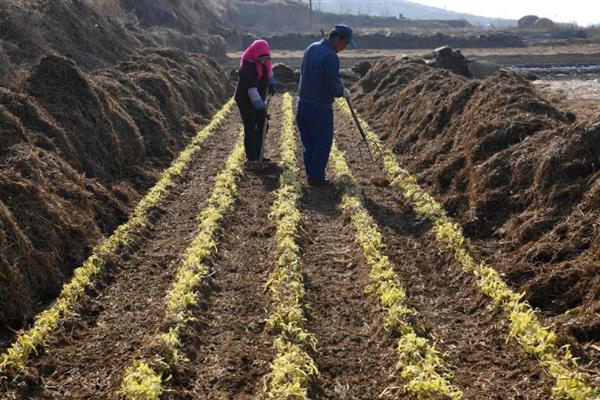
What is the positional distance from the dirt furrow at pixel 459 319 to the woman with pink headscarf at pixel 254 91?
3782 millimetres

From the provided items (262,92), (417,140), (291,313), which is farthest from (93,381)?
(417,140)

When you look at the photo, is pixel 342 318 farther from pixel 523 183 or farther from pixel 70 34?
pixel 70 34

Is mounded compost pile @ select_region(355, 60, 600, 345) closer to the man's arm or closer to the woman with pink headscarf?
the man's arm

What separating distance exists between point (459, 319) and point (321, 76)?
585cm

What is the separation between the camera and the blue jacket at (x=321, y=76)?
34.4ft

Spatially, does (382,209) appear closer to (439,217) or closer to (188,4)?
(439,217)

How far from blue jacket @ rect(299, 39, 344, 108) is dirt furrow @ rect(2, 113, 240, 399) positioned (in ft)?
10.5

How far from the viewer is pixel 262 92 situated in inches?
497

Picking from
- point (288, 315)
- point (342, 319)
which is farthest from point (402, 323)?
point (288, 315)

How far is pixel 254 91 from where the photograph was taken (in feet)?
38.7

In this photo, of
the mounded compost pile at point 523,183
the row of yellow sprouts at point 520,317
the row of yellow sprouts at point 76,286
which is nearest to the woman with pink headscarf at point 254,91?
the row of yellow sprouts at point 76,286

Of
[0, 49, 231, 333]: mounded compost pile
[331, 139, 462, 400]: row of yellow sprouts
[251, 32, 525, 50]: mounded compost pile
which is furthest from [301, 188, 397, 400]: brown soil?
[251, 32, 525, 50]: mounded compost pile

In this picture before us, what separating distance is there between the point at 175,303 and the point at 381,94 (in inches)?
597

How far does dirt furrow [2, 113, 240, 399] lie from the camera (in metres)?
5.02
